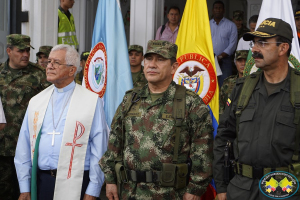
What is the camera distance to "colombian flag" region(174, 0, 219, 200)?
575 centimetres

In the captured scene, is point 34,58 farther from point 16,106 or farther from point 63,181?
point 63,181

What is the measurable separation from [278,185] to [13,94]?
3668 millimetres

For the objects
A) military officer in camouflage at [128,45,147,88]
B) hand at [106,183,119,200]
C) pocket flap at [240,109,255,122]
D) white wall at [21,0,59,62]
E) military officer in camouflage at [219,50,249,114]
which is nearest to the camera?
pocket flap at [240,109,255,122]

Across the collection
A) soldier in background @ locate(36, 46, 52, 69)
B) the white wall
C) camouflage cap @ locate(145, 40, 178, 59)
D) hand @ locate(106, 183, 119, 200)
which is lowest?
hand @ locate(106, 183, 119, 200)

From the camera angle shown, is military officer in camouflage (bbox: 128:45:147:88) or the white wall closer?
military officer in camouflage (bbox: 128:45:147:88)

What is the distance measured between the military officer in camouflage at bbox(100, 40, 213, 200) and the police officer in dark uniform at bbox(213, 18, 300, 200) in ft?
0.66

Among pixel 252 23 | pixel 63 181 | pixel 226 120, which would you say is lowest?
pixel 63 181

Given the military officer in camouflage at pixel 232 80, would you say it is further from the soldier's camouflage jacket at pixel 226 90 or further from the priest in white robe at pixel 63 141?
the priest in white robe at pixel 63 141

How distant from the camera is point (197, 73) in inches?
227

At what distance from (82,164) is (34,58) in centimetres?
406

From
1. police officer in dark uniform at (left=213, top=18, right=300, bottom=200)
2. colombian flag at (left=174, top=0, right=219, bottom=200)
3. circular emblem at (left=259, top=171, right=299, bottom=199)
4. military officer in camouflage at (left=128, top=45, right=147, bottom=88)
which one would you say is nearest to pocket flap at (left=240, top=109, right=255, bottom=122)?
police officer in dark uniform at (left=213, top=18, right=300, bottom=200)

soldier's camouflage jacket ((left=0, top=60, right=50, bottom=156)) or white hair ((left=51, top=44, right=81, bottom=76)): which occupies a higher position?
white hair ((left=51, top=44, right=81, bottom=76))

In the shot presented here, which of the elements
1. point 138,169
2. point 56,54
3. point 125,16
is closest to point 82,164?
point 138,169

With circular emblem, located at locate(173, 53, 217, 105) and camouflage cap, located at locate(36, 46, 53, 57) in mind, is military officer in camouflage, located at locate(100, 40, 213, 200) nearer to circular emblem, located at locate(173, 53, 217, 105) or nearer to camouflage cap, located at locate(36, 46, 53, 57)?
circular emblem, located at locate(173, 53, 217, 105)
